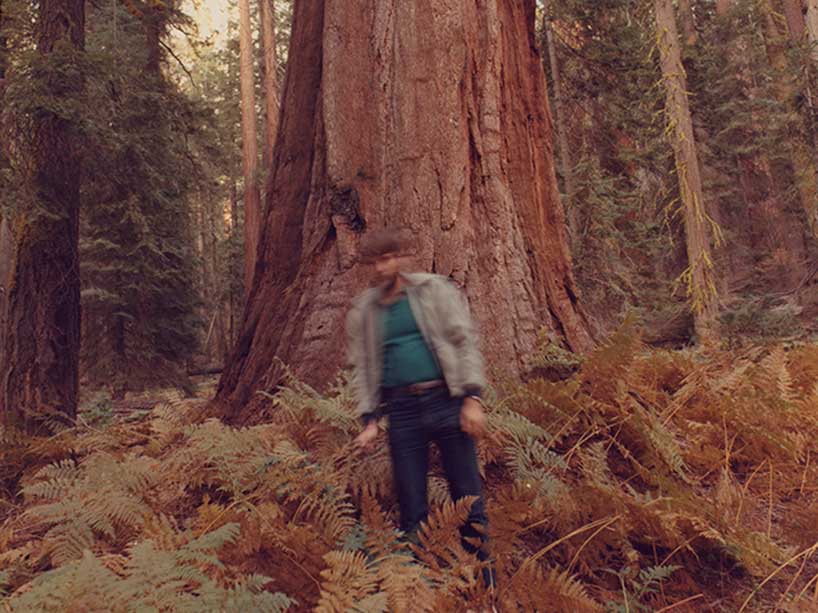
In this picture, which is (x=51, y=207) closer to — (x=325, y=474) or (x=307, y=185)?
(x=307, y=185)

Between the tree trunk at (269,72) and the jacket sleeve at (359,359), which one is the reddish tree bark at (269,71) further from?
the jacket sleeve at (359,359)

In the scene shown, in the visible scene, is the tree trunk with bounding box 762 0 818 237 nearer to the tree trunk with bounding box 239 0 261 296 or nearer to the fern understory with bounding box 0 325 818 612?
the fern understory with bounding box 0 325 818 612

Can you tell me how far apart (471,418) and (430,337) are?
40cm

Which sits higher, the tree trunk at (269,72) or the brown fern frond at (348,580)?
the tree trunk at (269,72)

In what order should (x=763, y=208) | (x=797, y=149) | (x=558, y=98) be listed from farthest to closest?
(x=763, y=208) → (x=797, y=149) → (x=558, y=98)

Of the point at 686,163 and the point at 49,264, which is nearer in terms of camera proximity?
the point at 49,264

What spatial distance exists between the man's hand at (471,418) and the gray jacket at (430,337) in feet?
0.20

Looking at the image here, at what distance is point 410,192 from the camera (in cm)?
479

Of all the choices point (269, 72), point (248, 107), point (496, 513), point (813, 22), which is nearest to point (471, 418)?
point (496, 513)

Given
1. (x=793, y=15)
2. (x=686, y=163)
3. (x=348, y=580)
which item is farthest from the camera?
(x=793, y=15)

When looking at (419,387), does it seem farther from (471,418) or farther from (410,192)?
(410,192)

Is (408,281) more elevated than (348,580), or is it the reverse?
(408,281)

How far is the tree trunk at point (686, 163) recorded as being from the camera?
38.3 ft

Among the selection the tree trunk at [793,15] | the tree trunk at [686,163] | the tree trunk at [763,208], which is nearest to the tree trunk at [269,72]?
the tree trunk at [686,163]
